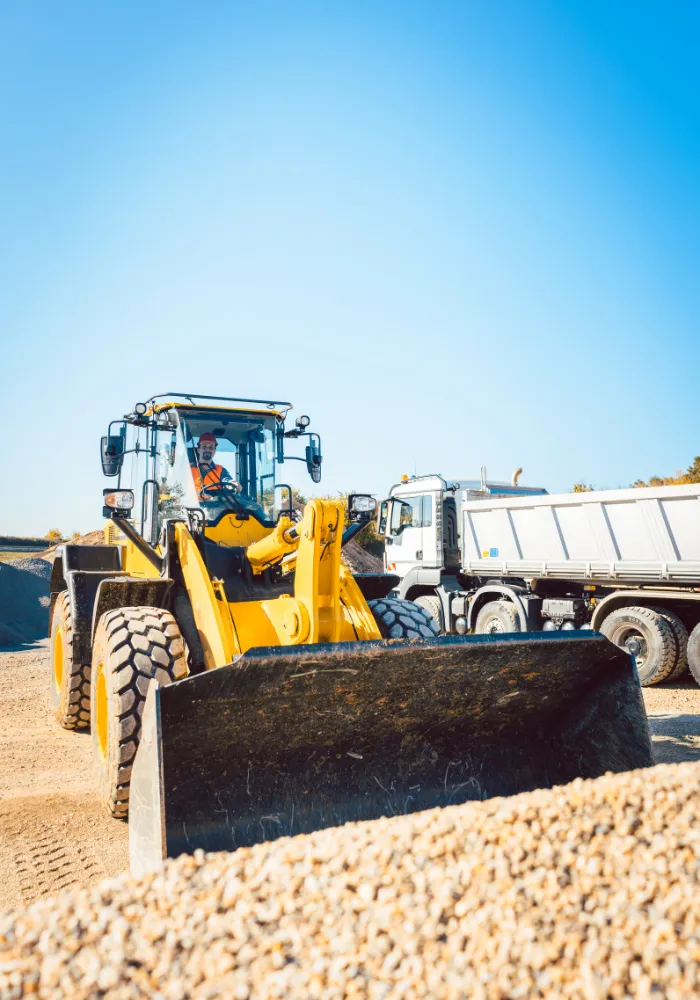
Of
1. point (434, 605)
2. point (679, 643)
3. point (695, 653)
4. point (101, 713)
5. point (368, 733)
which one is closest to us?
point (368, 733)

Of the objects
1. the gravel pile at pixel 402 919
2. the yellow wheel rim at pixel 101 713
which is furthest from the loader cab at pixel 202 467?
the gravel pile at pixel 402 919

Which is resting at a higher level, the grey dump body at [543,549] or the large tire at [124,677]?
the grey dump body at [543,549]

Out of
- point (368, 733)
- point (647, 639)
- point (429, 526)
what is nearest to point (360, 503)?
point (368, 733)

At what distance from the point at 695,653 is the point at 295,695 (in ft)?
22.9

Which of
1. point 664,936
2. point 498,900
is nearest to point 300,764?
point 498,900

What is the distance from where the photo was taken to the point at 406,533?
44.4ft

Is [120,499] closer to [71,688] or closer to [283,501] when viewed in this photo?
[283,501]

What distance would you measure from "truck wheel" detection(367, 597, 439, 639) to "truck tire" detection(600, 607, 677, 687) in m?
4.54

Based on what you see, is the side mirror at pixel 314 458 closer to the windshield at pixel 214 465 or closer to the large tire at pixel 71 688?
A: the windshield at pixel 214 465

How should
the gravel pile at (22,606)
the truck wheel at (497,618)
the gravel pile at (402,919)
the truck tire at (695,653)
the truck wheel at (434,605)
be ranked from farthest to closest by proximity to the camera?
the truck wheel at (434,605)
the gravel pile at (22,606)
the truck wheel at (497,618)
the truck tire at (695,653)
the gravel pile at (402,919)

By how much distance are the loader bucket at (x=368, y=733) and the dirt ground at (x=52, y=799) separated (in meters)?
0.63

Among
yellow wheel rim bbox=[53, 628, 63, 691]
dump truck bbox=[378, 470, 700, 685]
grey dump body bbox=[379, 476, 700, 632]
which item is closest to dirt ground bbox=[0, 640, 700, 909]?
yellow wheel rim bbox=[53, 628, 63, 691]

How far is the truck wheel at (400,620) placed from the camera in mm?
5324

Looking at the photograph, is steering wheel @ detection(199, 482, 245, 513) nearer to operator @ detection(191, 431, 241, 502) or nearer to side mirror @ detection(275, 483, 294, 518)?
operator @ detection(191, 431, 241, 502)
